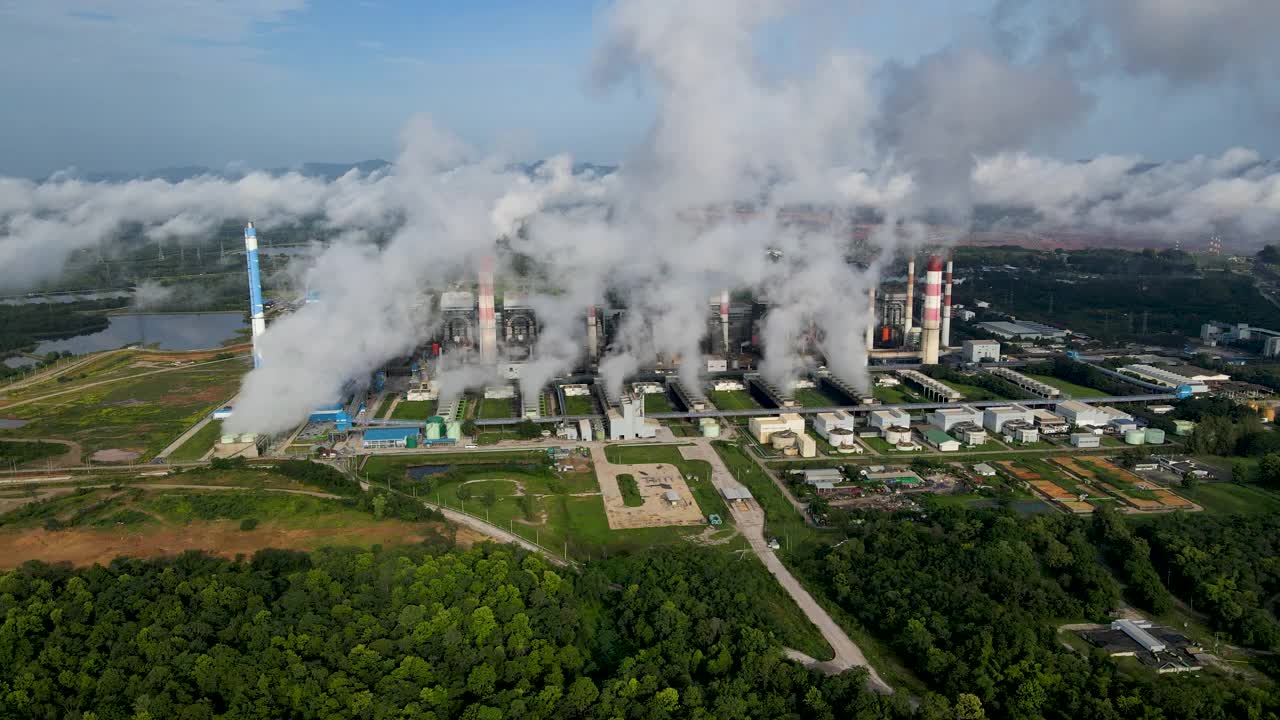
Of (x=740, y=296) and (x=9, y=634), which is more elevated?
(x=740, y=296)

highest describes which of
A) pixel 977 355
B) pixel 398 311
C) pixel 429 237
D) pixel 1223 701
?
pixel 429 237

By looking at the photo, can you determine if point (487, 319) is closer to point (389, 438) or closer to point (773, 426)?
point (389, 438)

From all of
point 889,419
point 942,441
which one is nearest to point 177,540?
point 889,419

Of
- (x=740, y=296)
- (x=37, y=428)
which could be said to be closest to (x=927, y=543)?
(x=740, y=296)

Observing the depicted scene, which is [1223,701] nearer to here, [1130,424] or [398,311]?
[1130,424]

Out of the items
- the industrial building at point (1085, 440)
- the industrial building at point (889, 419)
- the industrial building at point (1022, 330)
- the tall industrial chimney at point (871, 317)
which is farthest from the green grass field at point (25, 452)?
the industrial building at point (1022, 330)

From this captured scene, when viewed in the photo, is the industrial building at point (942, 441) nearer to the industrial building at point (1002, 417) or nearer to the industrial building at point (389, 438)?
the industrial building at point (1002, 417)
